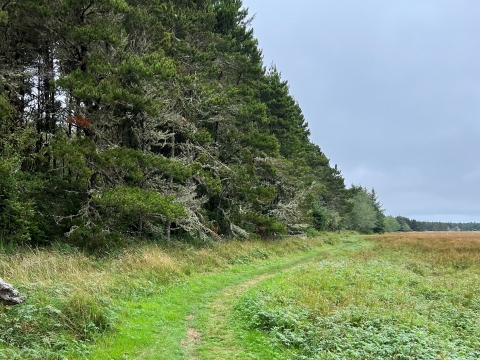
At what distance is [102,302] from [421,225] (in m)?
148

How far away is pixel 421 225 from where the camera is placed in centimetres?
13188

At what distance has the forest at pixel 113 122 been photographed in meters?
11.1

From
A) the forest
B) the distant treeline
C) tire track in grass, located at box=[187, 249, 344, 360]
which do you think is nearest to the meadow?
tire track in grass, located at box=[187, 249, 344, 360]

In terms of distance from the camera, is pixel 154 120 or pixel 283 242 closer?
pixel 154 120

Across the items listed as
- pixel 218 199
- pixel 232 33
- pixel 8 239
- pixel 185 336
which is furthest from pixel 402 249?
pixel 8 239

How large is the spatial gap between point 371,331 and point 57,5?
47.2ft

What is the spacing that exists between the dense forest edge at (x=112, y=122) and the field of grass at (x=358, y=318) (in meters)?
5.71

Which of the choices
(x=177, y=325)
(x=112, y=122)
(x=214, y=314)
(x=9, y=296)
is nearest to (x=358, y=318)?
(x=214, y=314)

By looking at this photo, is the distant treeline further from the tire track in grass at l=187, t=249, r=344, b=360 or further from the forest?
the tire track in grass at l=187, t=249, r=344, b=360

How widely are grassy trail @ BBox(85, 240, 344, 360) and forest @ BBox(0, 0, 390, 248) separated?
11.8 ft

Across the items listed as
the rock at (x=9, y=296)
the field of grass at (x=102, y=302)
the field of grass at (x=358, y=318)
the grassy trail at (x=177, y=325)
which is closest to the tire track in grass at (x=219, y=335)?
the grassy trail at (x=177, y=325)

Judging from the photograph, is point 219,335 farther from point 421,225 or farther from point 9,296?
point 421,225

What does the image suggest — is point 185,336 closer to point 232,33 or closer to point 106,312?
point 106,312

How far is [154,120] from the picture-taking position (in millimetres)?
14078
